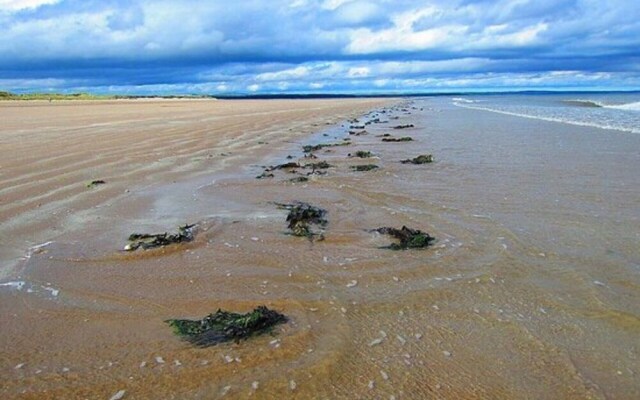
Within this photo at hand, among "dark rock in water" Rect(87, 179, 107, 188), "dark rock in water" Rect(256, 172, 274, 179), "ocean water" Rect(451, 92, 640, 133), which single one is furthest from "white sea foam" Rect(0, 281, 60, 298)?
"ocean water" Rect(451, 92, 640, 133)

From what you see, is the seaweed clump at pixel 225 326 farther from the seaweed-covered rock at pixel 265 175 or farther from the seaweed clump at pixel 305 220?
the seaweed-covered rock at pixel 265 175

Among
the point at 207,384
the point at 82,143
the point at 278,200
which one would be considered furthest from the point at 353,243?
the point at 82,143

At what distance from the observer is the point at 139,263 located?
18.2ft

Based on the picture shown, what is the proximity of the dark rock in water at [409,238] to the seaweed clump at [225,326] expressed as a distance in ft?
7.09

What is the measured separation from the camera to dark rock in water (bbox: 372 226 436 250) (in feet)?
19.3

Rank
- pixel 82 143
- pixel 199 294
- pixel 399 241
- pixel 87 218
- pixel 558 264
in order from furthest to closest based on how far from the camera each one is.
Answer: pixel 82 143, pixel 87 218, pixel 399 241, pixel 558 264, pixel 199 294

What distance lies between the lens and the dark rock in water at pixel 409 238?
5895mm

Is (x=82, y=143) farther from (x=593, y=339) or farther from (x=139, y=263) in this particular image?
(x=593, y=339)

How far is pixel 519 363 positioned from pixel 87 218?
605 centimetres

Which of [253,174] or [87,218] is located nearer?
[87,218]

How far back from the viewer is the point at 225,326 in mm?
3996

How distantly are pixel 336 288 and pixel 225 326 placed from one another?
121cm

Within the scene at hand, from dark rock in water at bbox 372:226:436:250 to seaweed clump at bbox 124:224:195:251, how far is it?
245 cm

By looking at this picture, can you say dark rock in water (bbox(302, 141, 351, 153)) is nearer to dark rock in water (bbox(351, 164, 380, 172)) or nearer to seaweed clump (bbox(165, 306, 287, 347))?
dark rock in water (bbox(351, 164, 380, 172))
